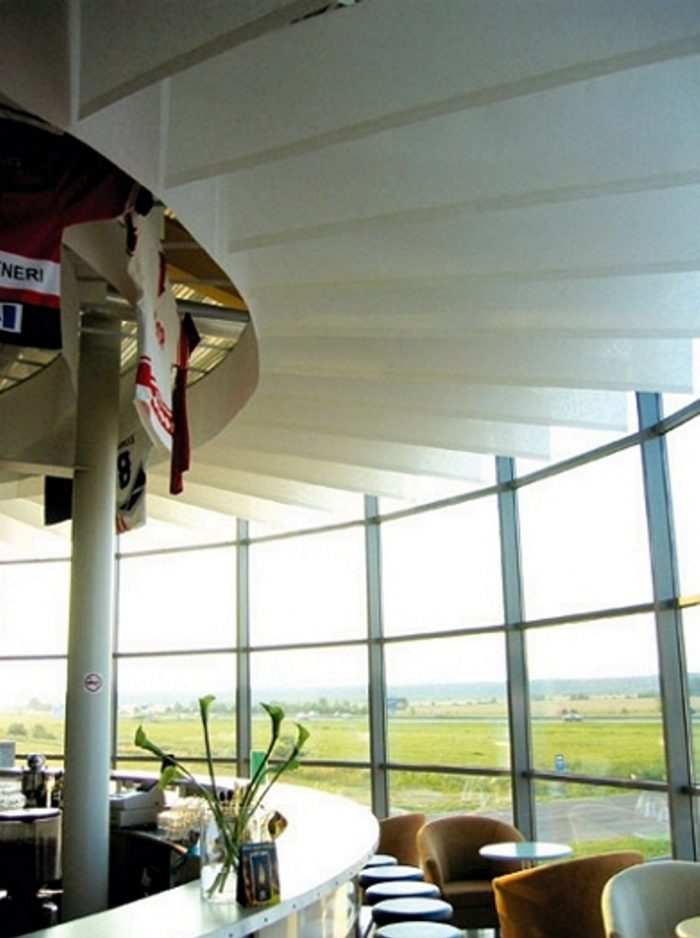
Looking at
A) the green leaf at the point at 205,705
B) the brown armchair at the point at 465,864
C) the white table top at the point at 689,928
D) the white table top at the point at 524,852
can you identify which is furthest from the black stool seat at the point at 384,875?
the green leaf at the point at 205,705

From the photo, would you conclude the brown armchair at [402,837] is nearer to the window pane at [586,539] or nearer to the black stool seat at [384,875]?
the black stool seat at [384,875]

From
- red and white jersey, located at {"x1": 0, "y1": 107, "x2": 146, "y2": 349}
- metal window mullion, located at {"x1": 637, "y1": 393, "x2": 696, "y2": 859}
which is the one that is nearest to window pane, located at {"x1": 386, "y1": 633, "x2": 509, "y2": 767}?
metal window mullion, located at {"x1": 637, "y1": 393, "x2": 696, "y2": 859}

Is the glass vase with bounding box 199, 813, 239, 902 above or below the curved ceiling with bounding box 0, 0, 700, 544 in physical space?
below

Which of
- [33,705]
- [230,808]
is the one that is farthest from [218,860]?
[33,705]

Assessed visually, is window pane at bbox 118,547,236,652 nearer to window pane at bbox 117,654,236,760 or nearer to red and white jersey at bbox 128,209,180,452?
window pane at bbox 117,654,236,760

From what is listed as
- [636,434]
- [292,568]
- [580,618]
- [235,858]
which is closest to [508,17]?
[235,858]

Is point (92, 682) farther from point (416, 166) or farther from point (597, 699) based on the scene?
point (597, 699)

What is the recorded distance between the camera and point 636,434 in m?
7.16

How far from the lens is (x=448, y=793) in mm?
9062

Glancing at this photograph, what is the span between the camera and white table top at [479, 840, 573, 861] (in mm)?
6527

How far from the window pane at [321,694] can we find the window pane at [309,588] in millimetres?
204

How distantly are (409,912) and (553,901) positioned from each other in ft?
3.08

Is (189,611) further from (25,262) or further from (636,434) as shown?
(25,262)

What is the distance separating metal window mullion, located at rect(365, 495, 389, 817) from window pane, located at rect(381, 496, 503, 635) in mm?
87
